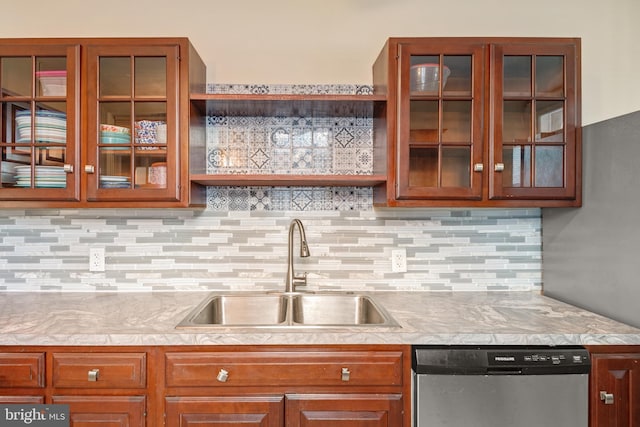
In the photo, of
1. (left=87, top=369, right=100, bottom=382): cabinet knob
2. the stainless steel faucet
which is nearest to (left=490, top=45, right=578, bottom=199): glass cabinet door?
the stainless steel faucet

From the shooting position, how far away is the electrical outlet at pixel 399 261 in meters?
1.97

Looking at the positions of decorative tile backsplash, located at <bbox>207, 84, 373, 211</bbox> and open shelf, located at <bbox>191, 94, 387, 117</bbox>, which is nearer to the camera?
open shelf, located at <bbox>191, 94, 387, 117</bbox>

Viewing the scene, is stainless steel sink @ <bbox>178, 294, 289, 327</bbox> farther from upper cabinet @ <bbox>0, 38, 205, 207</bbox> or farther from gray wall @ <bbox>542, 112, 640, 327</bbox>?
gray wall @ <bbox>542, 112, 640, 327</bbox>

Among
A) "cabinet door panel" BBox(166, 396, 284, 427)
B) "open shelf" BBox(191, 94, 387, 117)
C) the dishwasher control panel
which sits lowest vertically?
"cabinet door panel" BBox(166, 396, 284, 427)

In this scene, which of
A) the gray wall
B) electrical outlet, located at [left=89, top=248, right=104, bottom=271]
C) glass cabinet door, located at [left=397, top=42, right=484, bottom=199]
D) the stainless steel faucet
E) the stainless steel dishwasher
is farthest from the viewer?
electrical outlet, located at [left=89, top=248, right=104, bottom=271]

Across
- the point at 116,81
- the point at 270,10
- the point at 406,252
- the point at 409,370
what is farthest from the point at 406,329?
the point at 270,10

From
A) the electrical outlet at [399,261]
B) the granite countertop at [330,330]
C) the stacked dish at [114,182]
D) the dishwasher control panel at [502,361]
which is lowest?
the dishwasher control panel at [502,361]

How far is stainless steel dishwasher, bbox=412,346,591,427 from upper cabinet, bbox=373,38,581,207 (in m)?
0.64

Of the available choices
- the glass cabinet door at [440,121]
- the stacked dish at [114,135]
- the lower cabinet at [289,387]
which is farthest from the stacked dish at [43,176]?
the glass cabinet door at [440,121]

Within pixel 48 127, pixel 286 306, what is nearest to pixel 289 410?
pixel 286 306

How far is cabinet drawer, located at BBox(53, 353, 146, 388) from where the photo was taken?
1310 millimetres

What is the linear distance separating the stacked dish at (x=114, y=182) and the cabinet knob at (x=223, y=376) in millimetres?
891

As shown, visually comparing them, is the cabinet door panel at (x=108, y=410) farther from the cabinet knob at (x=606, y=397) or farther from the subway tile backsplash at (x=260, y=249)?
the cabinet knob at (x=606, y=397)

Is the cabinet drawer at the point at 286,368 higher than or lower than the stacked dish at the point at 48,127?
lower
